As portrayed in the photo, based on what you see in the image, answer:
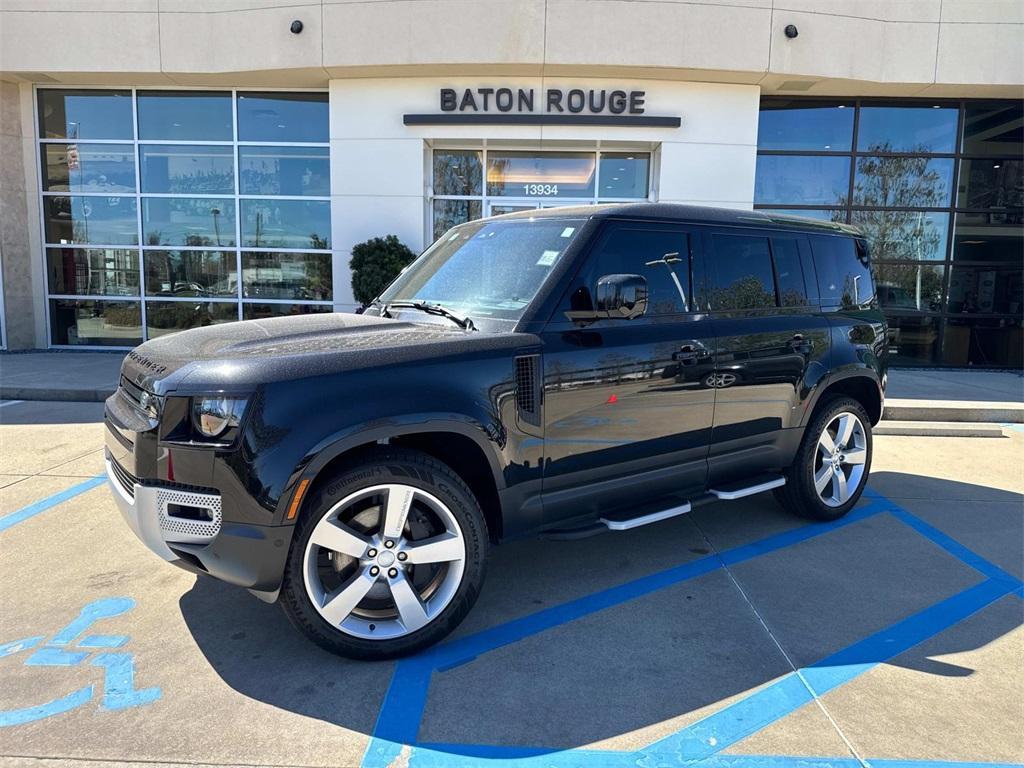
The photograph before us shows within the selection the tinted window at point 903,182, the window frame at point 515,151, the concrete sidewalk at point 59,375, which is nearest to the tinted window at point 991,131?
the tinted window at point 903,182

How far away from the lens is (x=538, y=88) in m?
11.4

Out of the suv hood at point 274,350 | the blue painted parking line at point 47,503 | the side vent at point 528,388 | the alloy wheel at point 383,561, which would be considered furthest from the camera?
the blue painted parking line at point 47,503

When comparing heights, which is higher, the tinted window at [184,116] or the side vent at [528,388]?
the tinted window at [184,116]

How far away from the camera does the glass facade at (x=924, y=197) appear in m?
12.6

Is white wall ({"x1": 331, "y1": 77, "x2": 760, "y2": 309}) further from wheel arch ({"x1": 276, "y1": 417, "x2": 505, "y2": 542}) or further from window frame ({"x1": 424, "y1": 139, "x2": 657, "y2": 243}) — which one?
wheel arch ({"x1": 276, "y1": 417, "x2": 505, "y2": 542})

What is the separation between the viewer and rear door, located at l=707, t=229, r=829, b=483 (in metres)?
4.21

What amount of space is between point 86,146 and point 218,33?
143 inches

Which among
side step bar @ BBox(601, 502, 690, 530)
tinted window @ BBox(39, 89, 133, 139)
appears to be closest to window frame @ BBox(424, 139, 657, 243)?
tinted window @ BBox(39, 89, 133, 139)

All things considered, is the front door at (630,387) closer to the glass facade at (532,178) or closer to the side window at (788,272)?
the side window at (788,272)

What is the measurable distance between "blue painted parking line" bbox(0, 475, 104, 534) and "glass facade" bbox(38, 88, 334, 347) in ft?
24.4

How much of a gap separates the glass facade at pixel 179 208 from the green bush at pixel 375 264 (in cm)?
152

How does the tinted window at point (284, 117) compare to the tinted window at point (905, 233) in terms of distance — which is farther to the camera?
the tinted window at point (905, 233)

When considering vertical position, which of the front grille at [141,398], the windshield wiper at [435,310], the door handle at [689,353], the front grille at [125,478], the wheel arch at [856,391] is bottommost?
the front grille at [125,478]

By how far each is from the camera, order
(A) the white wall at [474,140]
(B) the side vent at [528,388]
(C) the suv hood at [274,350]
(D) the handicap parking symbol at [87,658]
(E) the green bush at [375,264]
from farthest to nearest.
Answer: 1. (A) the white wall at [474,140]
2. (E) the green bush at [375,264]
3. (B) the side vent at [528,388]
4. (C) the suv hood at [274,350]
5. (D) the handicap parking symbol at [87,658]
